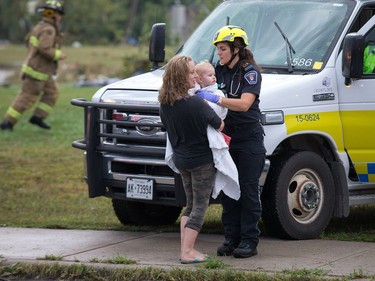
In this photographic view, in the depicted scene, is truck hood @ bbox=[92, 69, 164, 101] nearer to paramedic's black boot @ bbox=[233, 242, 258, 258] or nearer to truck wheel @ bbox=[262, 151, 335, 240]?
truck wheel @ bbox=[262, 151, 335, 240]

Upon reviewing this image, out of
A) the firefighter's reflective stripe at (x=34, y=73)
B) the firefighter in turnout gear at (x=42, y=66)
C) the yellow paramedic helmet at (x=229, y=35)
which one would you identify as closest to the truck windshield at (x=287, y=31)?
the yellow paramedic helmet at (x=229, y=35)

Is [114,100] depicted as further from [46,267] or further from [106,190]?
[46,267]

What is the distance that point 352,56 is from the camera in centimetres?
864

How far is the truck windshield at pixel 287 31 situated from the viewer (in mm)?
9062

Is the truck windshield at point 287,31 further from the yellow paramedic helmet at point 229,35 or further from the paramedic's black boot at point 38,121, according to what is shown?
the paramedic's black boot at point 38,121

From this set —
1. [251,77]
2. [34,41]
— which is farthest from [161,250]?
[34,41]

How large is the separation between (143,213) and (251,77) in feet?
8.15

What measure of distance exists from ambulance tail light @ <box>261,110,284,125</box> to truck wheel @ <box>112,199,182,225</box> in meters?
1.86

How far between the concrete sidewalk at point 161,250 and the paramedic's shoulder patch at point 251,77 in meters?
1.34

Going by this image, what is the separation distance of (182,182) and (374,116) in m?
1.84

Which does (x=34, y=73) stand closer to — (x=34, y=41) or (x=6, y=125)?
(x=34, y=41)

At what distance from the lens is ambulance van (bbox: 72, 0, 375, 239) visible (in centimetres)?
859

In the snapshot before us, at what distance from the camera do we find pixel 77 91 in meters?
25.7

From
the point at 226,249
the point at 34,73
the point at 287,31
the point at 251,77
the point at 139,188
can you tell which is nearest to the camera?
the point at 251,77
